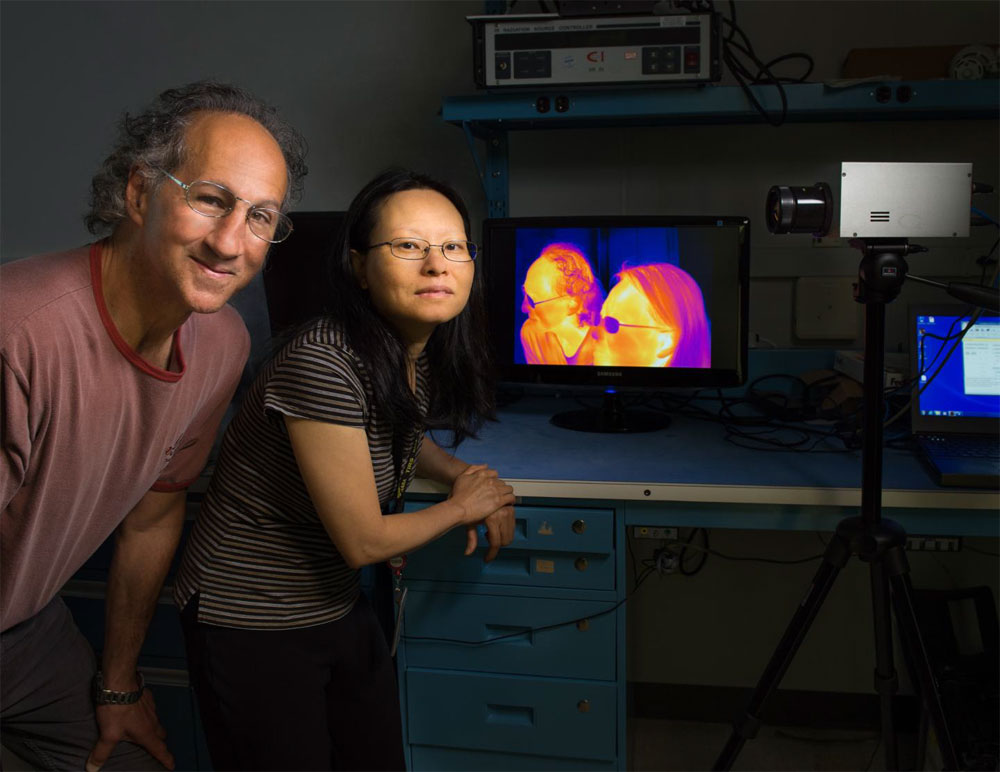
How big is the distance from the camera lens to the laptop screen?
522mm

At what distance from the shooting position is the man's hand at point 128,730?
55.4 inches

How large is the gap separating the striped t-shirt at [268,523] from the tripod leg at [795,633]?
0.76 m

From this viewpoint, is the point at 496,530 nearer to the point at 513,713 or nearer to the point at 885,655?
the point at 513,713

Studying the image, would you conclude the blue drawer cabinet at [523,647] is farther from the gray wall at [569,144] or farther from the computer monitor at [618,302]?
the gray wall at [569,144]

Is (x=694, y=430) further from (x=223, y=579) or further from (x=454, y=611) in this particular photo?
(x=223, y=579)

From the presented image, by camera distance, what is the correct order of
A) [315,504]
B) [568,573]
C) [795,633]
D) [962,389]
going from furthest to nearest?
[962,389], [568,573], [795,633], [315,504]

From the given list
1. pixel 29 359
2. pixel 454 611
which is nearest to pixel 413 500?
pixel 454 611

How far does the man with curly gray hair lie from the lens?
112 centimetres

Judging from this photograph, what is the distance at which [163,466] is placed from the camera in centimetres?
138

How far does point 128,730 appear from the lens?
Result: 143 cm

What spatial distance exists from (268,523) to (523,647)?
1.95 feet

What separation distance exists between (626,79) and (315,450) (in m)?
1.05

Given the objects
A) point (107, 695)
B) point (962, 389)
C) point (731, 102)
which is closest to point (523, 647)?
point (107, 695)

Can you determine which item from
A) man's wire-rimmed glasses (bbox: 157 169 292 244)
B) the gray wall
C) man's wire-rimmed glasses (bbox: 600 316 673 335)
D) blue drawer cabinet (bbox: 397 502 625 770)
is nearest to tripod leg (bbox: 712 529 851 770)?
blue drawer cabinet (bbox: 397 502 625 770)
